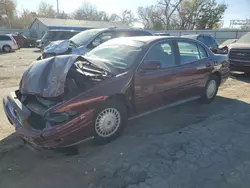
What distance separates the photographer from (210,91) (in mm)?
6031

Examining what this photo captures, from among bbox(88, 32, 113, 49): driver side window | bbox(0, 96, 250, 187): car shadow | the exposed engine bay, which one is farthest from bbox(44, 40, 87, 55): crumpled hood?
the exposed engine bay

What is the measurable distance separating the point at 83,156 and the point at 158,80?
1.91m

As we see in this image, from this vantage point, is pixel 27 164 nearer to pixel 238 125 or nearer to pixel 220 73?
pixel 238 125

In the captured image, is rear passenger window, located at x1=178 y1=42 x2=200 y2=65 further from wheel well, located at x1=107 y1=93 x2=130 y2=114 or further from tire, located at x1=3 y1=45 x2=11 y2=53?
tire, located at x1=3 y1=45 x2=11 y2=53

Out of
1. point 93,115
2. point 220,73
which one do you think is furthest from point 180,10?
point 93,115

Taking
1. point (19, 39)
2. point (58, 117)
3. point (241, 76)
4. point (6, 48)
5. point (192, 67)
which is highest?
point (192, 67)

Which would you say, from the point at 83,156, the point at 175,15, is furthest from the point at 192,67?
the point at 175,15

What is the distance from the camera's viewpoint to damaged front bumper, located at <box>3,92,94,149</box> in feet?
10.4

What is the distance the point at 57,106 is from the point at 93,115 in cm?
55

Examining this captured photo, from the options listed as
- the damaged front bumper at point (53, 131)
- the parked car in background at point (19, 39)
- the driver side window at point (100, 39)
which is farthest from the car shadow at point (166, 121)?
the parked car in background at point (19, 39)

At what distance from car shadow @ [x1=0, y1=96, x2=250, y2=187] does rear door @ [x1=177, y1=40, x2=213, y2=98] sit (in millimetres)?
657

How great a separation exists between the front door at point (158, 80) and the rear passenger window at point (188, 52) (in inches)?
10.0

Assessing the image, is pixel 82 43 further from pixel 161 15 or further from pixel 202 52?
pixel 161 15

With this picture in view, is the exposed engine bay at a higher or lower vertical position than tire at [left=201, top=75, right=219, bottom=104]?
higher
